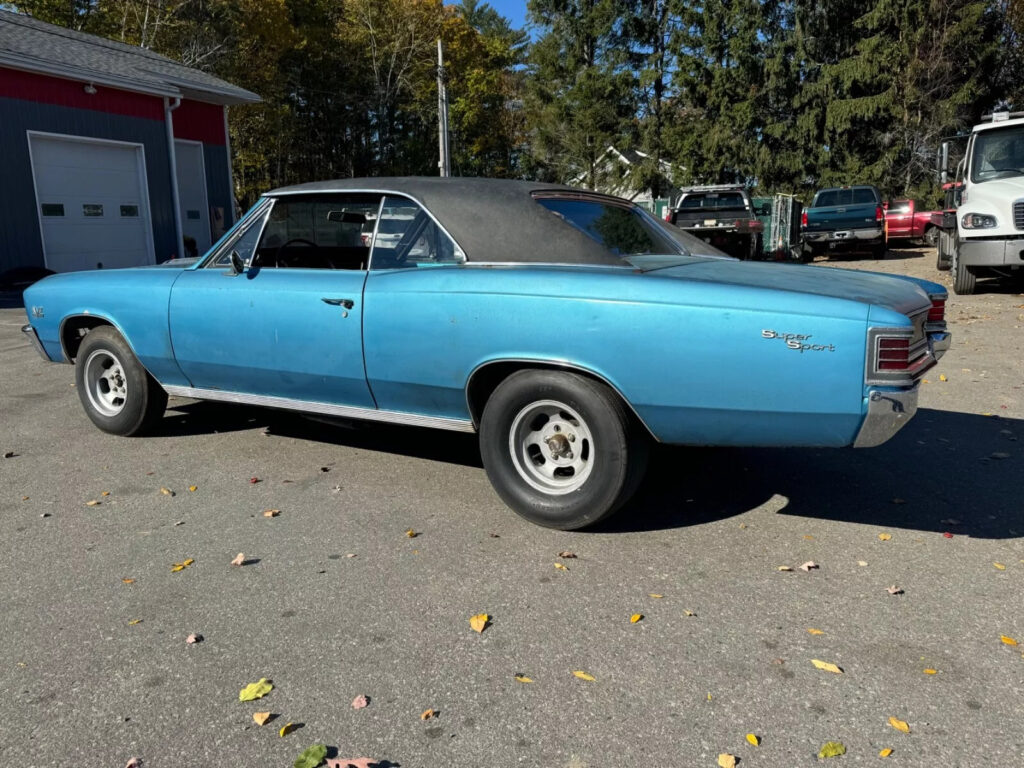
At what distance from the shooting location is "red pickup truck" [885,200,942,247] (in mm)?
23016

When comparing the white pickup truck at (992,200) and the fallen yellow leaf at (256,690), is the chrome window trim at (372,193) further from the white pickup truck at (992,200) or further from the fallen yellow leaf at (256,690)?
the white pickup truck at (992,200)

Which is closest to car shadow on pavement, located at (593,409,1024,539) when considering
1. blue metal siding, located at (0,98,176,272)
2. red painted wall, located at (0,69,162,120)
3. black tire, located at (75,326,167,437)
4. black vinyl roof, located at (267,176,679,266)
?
black vinyl roof, located at (267,176,679,266)

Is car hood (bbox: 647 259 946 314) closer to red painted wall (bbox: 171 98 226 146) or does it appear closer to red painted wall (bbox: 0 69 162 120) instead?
red painted wall (bbox: 0 69 162 120)

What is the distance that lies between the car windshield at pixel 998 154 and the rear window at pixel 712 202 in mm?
6073

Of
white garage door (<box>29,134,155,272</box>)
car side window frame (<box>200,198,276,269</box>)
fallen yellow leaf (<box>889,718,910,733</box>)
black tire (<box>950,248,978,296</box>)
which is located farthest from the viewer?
white garage door (<box>29,134,155,272</box>)

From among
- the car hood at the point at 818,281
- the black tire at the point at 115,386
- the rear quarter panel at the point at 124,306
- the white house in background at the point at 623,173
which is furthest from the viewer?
the white house in background at the point at 623,173

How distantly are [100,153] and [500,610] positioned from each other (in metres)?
17.3

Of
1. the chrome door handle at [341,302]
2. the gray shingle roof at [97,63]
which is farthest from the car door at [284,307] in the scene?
the gray shingle roof at [97,63]

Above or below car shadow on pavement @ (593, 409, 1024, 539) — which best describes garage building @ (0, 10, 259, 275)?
above

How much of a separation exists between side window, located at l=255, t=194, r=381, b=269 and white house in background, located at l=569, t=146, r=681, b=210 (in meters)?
29.5

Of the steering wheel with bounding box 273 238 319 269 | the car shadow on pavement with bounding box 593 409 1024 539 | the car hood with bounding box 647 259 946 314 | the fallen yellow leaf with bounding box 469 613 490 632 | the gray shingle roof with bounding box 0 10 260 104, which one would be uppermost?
the gray shingle roof with bounding box 0 10 260 104

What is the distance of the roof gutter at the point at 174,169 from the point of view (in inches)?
727

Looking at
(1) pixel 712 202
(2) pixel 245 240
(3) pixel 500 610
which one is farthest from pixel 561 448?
(1) pixel 712 202

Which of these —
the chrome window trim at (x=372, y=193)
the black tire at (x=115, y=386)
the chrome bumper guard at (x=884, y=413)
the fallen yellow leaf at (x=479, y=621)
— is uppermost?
the chrome window trim at (x=372, y=193)
